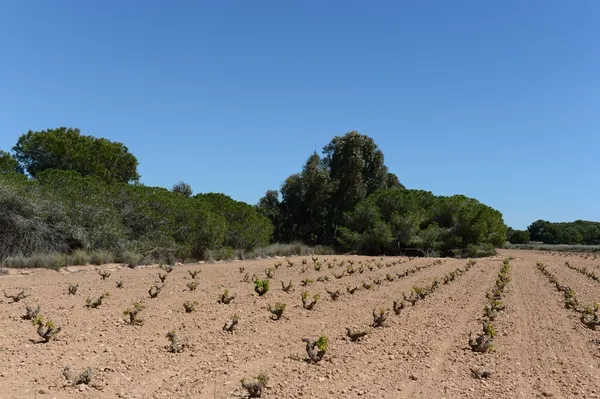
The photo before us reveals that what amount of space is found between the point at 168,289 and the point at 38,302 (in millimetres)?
3109

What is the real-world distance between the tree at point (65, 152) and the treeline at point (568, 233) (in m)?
72.3

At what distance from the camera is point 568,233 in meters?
84.4

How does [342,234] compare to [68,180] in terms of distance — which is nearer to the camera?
[68,180]

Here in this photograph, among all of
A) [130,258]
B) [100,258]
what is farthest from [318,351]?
[130,258]

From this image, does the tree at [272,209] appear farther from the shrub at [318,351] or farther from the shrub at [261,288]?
the shrub at [318,351]

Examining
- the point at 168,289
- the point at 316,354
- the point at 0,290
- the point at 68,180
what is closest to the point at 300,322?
the point at 316,354

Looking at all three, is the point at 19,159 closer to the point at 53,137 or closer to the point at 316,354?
the point at 53,137

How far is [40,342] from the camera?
21.3 feet

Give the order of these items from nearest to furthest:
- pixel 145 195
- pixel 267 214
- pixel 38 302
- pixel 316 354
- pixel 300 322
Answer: pixel 316 354 < pixel 300 322 < pixel 38 302 < pixel 145 195 < pixel 267 214

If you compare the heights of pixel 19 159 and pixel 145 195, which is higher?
pixel 19 159

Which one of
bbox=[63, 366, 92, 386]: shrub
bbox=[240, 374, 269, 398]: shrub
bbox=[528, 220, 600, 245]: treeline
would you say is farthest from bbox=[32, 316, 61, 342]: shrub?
bbox=[528, 220, 600, 245]: treeline

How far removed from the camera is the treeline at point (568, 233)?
3237 inches

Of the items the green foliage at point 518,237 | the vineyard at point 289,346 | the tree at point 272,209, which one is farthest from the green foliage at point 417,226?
the green foliage at point 518,237

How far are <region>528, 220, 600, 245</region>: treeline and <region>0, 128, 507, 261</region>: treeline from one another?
4915cm
